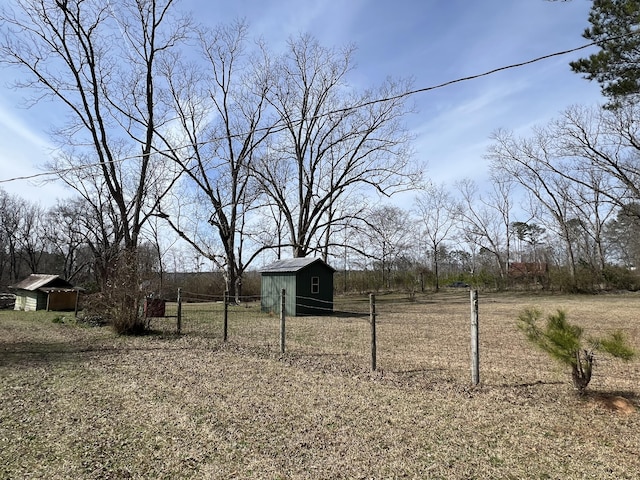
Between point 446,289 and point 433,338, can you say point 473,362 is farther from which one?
point 446,289

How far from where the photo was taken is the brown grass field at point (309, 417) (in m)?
3.10

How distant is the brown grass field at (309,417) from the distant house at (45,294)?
1414 cm

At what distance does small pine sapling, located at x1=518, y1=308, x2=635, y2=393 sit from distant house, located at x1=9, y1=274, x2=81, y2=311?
19863 mm

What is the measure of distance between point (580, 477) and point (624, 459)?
21.6 inches

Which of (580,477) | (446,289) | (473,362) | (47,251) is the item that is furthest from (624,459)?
(47,251)

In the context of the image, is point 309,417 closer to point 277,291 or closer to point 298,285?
point 298,285

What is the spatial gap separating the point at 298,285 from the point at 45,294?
13.1m

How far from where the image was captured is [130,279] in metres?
10.3

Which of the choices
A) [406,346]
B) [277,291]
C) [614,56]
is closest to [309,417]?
[406,346]

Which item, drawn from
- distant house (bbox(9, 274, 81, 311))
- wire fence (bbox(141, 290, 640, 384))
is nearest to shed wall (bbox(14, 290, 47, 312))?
distant house (bbox(9, 274, 81, 311))

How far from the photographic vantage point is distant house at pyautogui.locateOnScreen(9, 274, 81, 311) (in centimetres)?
2010

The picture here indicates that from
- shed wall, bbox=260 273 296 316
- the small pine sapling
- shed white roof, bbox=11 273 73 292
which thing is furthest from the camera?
shed white roof, bbox=11 273 73 292

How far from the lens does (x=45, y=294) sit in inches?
819

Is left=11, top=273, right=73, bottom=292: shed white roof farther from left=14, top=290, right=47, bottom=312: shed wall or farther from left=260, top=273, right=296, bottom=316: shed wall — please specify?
left=260, top=273, right=296, bottom=316: shed wall
